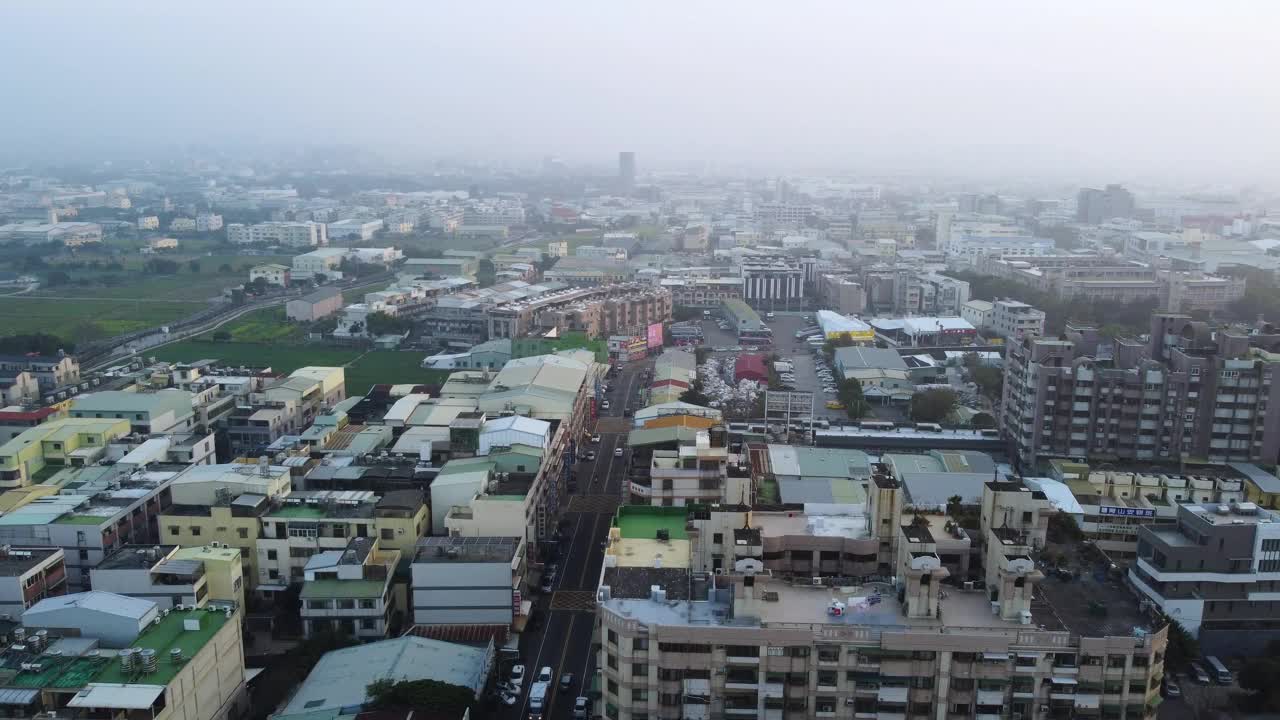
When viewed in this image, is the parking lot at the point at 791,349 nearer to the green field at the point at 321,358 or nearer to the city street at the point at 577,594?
the city street at the point at 577,594

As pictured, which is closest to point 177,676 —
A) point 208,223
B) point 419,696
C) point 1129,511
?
point 419,696

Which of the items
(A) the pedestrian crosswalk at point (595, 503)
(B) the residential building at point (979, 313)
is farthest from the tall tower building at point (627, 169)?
(A) the pedestrian crosswalk at point (595, 503)

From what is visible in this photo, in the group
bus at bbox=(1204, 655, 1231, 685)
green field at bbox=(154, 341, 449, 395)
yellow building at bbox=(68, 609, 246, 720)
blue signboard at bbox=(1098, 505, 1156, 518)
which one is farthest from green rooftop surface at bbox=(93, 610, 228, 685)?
green field at bbox=(154, 341, 449, 395)

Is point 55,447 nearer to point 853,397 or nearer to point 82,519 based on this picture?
point 82,519

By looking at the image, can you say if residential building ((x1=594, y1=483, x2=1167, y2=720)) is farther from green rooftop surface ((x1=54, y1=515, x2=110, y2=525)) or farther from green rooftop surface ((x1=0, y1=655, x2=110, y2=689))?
green rooftop surface ((x1=54, y1=515, x2=110, y2=525))

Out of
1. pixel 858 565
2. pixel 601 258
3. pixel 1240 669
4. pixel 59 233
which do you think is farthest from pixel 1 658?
pixel 59 233

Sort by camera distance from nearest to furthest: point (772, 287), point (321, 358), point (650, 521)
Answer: point (650, 521), point (321, 358), point (772, 287)

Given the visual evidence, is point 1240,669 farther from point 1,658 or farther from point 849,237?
point 849,237
